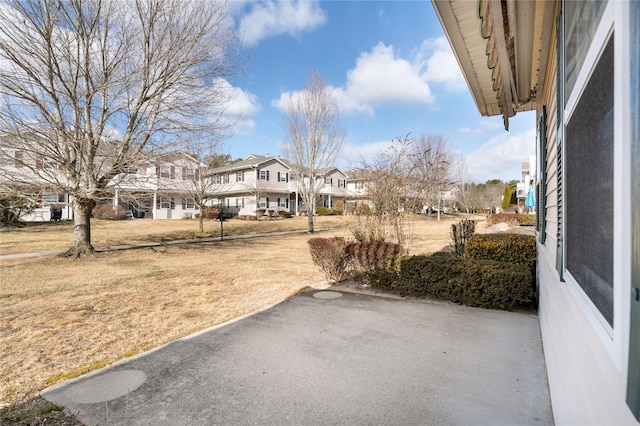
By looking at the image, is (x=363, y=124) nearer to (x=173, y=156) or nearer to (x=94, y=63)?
(x=173, y=156)

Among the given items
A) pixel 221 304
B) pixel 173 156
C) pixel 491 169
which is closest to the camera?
pixel 221 304

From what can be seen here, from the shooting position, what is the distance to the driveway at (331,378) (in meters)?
2.80

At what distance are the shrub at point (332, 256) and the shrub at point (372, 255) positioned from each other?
16 centimetres

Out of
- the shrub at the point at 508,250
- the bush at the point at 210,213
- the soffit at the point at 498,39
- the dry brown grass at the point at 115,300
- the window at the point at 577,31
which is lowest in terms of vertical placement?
the dry brown grass at the point at 115,300

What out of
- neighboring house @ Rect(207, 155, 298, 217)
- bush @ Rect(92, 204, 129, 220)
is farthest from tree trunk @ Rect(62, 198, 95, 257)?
neighboring house @ Rect(207, 155, 298, 217)

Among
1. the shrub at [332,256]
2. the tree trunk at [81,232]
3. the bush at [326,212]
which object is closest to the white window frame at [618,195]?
the shrub at [332,256]

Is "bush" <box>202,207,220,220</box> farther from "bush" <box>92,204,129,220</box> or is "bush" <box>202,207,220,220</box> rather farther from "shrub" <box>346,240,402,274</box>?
"shrub" <box>346,240,402,274</box>

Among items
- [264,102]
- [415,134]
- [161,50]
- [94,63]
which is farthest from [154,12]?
[415,134]

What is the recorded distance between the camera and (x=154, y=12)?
37.4ft

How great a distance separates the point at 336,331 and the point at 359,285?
2945 mm

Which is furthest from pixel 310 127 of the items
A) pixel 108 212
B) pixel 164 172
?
pixel 108 212

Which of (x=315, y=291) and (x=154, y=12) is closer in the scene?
(x=315, y=291)

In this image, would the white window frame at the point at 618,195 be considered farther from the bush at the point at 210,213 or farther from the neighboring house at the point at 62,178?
the bush at the point at 210,213

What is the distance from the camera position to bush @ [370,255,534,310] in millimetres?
5586
